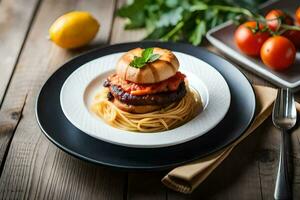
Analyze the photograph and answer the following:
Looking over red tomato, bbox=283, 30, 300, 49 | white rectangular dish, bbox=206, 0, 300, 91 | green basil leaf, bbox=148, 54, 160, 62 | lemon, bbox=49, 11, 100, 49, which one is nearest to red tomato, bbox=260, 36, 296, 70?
white rectangular dish, bbox=206, 0, 300, 91

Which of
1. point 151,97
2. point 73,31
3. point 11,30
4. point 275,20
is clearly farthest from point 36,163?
point 275,20

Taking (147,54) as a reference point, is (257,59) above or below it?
below

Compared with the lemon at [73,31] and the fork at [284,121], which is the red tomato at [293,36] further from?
the lemon at [73,31]

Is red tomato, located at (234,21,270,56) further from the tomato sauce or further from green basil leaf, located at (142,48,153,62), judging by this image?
green basil leaf, located at (142,48,153,62)

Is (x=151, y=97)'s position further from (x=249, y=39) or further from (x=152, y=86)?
(x=249, y=39)

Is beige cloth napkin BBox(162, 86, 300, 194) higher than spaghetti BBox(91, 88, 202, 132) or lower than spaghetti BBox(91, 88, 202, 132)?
higher

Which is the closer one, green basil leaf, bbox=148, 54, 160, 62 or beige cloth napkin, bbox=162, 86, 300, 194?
beige cloth napkin, bbox=162, 86, 300, 194
